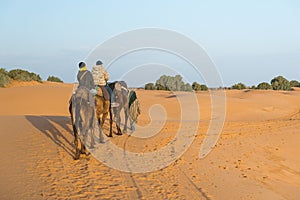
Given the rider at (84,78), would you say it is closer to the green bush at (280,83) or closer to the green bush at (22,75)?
the green bush at (22,75)

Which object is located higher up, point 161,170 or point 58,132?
point 58,132

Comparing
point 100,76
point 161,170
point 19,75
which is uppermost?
point 19,75

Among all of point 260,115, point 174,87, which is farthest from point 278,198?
point 174,87

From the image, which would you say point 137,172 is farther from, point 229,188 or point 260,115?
point 260,115

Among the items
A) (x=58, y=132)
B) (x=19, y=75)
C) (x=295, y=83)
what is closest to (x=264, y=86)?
(x=295, y=83)

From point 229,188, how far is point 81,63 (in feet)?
17.5

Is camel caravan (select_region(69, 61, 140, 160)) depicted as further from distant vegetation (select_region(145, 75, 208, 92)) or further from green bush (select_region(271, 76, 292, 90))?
green bush (select_region(271, 76, 292, 90))

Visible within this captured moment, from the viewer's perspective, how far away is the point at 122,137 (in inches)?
512

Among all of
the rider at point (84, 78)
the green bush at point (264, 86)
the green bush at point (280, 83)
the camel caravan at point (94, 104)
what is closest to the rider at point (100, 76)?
the camel caravan at point (94, 104)

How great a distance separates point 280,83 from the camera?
5350cm

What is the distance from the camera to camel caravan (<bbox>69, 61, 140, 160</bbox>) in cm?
935

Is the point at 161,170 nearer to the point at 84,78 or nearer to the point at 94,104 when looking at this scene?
the point at 94,104

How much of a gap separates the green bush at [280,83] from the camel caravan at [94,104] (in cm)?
4234

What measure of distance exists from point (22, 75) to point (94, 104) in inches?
1500
